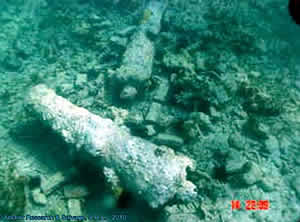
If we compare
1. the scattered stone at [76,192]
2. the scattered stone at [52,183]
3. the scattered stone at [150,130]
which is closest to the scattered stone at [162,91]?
the scattered stone at [150,130]

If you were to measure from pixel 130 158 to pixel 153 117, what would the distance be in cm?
102

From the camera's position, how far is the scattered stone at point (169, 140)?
3.85 metres

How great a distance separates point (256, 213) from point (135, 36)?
4380 millimetres

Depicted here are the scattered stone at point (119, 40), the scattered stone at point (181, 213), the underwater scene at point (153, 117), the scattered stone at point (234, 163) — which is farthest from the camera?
the scattered stone at point (119, 40)

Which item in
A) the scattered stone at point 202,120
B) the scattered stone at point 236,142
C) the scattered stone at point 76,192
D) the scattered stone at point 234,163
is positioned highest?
the scattered stone at point 202,120

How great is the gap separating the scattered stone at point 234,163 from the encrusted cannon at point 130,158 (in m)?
0.62

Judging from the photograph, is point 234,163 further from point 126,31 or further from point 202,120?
point 126,31

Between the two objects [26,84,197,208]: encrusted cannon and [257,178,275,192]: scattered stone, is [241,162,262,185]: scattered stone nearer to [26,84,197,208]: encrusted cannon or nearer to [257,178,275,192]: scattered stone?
[257,178,275,192]: scattered stone

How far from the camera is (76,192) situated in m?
3.78

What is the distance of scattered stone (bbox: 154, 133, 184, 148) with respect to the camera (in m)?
3.85

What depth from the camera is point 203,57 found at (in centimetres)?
525

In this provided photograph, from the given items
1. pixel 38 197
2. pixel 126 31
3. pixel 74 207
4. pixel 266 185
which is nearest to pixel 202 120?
pixel 266 185

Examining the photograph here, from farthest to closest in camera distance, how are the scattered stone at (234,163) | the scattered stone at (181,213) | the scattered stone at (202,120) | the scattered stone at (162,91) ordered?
the scattered stone at (162,91) < the scattered stone at (202,120) < the scattered stone at (234,163) < the scattered stone at (181,213)

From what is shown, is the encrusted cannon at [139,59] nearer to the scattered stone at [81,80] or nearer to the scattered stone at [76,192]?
the scattered stone at [81,80]
